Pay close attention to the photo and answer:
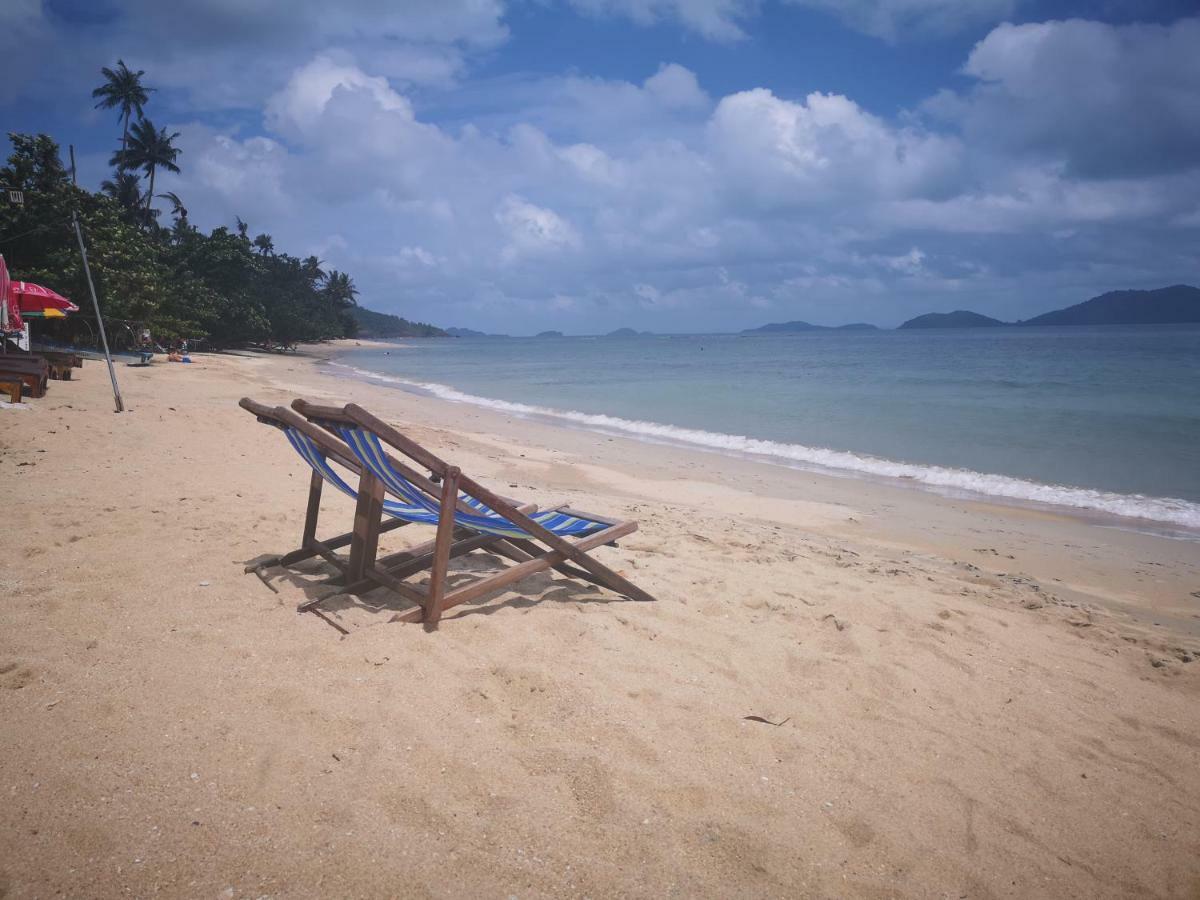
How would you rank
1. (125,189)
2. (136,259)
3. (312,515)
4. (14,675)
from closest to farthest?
1. (14,675)
2. (312,515)
3. (136,259)
4. (125,189)

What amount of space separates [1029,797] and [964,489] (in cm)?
791

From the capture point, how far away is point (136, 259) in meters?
23.6

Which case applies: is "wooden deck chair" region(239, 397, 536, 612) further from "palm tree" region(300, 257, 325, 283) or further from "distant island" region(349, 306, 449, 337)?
"distant island" region(349, 306, 449, 337)

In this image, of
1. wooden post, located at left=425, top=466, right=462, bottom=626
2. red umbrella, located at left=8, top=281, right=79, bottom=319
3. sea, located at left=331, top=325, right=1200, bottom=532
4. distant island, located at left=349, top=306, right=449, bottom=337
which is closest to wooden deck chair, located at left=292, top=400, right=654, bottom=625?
wooden post, located at left=425, top=466, right=462, bottom=626

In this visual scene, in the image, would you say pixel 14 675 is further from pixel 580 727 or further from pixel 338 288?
pixel 338 288

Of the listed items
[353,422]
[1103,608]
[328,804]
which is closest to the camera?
[328,804]

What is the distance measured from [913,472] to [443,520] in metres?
9.49

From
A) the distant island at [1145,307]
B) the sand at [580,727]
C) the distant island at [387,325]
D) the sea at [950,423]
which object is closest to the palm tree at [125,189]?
the sea at [950,423]

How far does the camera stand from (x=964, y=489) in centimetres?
937

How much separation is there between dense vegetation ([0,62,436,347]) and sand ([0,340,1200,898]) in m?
19.1

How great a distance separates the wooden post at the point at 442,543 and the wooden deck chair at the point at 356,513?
222 mm

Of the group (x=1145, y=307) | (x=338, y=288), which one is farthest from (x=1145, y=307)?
(x=338, y=288)

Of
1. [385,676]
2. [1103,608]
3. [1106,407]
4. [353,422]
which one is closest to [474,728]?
[385,676]

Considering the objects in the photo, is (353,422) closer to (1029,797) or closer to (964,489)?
(1029,797)
